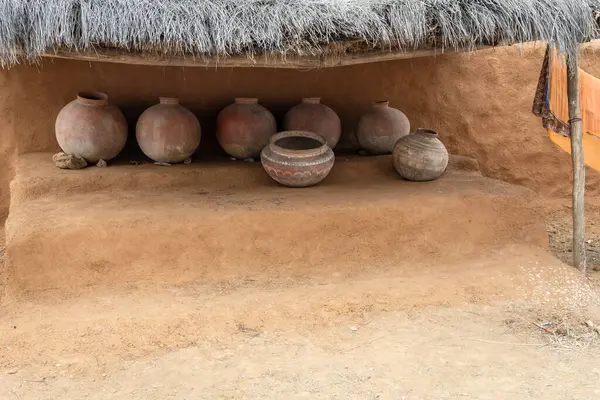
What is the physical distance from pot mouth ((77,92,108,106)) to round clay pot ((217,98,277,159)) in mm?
993

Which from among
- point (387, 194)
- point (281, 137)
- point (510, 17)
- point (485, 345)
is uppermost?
point (510, 17)

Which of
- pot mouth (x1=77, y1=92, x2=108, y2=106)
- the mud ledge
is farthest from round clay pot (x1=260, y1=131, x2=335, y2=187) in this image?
pot mouth (x1=77, y1=92, x2=108, y2=106)

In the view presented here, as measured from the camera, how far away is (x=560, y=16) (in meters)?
3.78

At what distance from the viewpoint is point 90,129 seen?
4.45 metres

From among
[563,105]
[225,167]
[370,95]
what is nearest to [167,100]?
[225,167]

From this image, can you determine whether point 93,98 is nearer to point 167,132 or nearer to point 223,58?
point 167,132

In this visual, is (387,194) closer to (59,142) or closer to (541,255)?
(541,255)

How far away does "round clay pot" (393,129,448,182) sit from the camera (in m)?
4.78

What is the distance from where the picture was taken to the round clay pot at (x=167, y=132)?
15.0ft

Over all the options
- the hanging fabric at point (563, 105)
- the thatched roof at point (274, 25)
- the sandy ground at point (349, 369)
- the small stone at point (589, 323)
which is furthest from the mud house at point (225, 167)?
the small stone at point (589, 323)

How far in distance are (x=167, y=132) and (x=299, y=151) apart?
3.71 feet

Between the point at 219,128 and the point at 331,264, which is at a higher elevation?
the point at 219,128

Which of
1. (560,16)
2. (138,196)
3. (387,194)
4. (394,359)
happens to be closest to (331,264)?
(387,194)

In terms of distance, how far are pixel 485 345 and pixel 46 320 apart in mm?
2717
